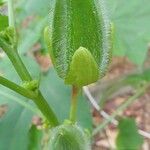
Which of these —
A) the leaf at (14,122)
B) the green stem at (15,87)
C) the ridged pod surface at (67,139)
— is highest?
the green stem at (15,87)

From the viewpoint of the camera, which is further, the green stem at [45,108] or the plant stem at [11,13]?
the plant stem at [11,13]

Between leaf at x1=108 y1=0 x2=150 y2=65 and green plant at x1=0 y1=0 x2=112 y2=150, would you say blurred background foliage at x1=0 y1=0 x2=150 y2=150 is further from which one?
green plant at x1=0 y1=0 x2=112 y2=150

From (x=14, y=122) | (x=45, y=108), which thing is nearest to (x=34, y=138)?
(x=14, y=122)

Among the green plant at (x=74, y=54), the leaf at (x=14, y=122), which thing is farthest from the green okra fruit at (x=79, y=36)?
the leaf at (x=14, y=122)

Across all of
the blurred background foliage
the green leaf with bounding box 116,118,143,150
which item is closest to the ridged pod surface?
the blurred background foliage

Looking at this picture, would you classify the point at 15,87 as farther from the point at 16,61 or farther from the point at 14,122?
the point at 14,122

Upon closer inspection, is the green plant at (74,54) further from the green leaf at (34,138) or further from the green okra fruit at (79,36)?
the green leaf at (34,138)

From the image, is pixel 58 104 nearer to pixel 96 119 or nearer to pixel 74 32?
pixel 74 32
